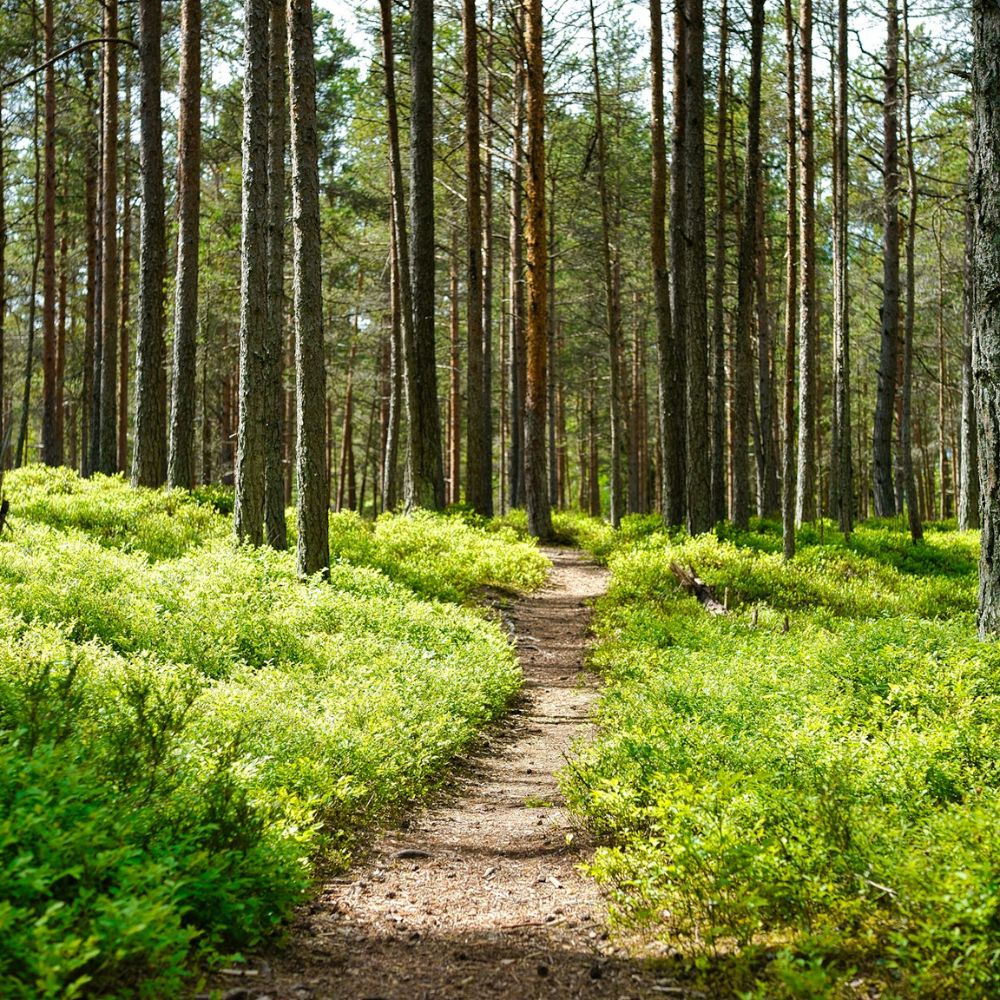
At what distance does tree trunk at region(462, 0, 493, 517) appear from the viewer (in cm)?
1862

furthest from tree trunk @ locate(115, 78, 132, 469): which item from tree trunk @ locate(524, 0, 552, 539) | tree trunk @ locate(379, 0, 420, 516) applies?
tree trunk @ locate(524, 0, 552, 539)

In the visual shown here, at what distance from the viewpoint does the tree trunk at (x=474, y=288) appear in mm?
18625

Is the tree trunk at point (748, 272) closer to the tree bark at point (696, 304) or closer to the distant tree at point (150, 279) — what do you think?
the tree bark at point (696, 304)

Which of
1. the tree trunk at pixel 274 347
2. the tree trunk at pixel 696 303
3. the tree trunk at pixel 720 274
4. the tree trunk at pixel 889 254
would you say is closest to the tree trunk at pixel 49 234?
the tree trunk at pixel 274 347

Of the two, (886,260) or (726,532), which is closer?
(726,532)

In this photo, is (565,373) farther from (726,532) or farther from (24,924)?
(24,924)

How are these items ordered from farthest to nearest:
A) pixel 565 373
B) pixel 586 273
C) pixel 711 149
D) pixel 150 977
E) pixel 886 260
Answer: pixel 565 373 < pixel 586 273 < pixel 711 149 < pixel 886 260 < pixel 150 977

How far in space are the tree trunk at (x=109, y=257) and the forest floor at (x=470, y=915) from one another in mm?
15573

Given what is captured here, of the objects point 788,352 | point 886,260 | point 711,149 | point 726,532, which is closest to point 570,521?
point 726,532

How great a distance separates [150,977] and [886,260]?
23809 millimetres

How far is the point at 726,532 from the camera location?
18312 mm

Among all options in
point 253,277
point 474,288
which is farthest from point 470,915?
point 474,288

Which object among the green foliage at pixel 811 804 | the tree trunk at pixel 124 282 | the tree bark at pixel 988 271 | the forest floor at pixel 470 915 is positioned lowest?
the forest floor at pixel 470 915

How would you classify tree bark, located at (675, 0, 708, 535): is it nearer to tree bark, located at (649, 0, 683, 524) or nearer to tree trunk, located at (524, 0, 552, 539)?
tree bark, located at (649, 0, 683, 524)
